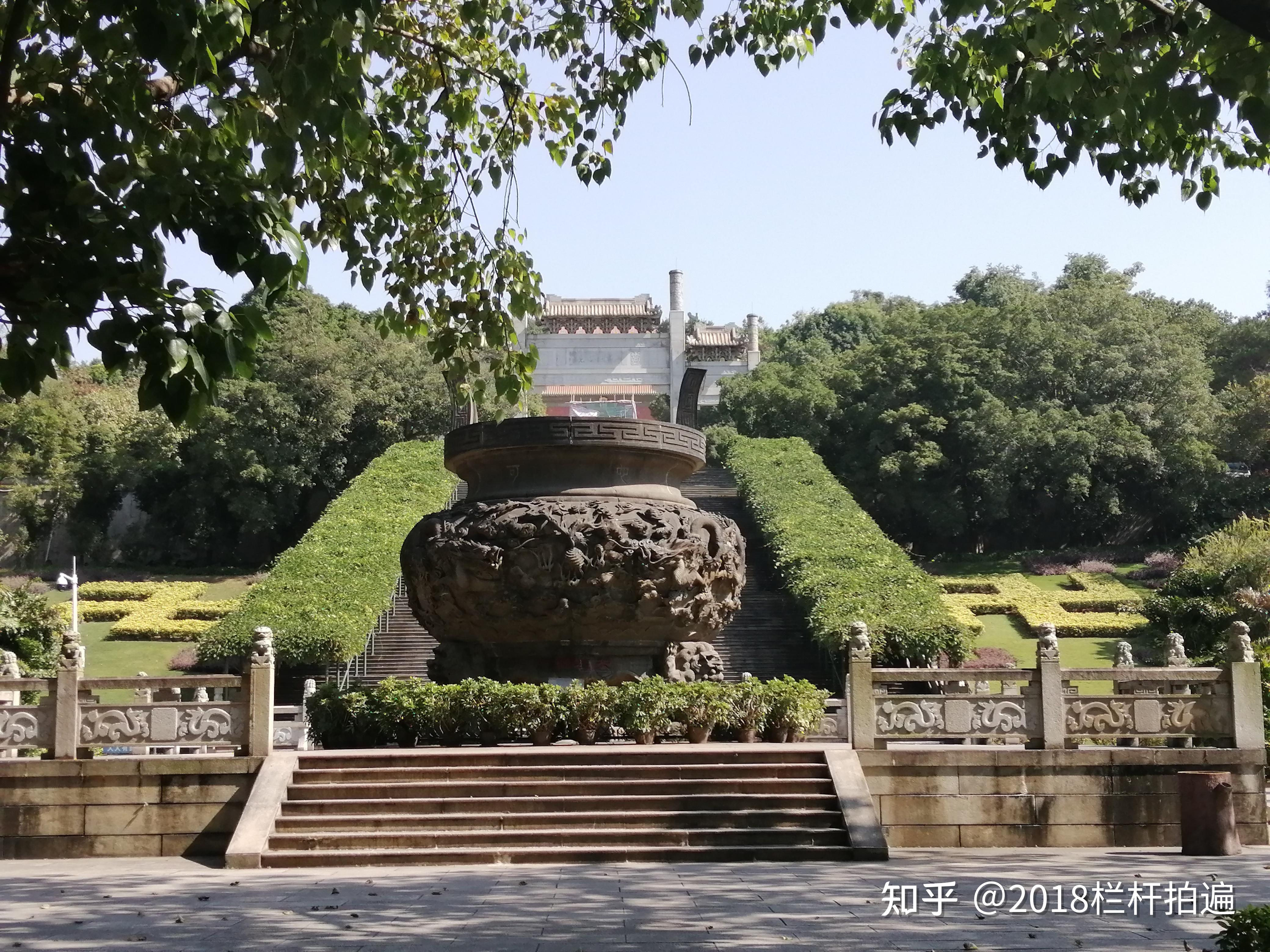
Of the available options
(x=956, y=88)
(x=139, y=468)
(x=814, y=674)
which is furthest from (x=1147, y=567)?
(x=956, y=88)

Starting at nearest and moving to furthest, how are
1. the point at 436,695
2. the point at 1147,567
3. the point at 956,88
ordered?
the point at 956,88 < the point at 436,695 < the point at 1147,567

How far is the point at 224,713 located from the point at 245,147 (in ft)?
21.0

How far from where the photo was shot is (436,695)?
511 inches

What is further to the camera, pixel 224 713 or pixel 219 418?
pixel 219 418

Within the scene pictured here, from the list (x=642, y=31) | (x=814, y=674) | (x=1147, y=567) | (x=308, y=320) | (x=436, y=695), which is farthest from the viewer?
(x=308, y=320)

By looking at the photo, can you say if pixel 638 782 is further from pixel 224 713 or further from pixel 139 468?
pixel 139 468

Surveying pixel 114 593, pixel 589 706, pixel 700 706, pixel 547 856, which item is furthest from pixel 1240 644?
pixel 114 593

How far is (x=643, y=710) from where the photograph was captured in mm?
13094

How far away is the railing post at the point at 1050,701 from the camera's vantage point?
12.3 m

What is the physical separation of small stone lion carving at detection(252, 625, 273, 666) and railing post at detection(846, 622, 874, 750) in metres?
5.10

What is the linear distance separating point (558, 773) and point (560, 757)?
0.22 meters

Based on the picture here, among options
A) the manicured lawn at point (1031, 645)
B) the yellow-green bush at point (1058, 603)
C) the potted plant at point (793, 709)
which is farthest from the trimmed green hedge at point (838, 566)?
the potted plant at point (793, 709)

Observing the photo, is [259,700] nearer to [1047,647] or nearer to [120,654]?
[1047,647]

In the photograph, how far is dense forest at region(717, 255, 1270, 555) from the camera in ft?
145
